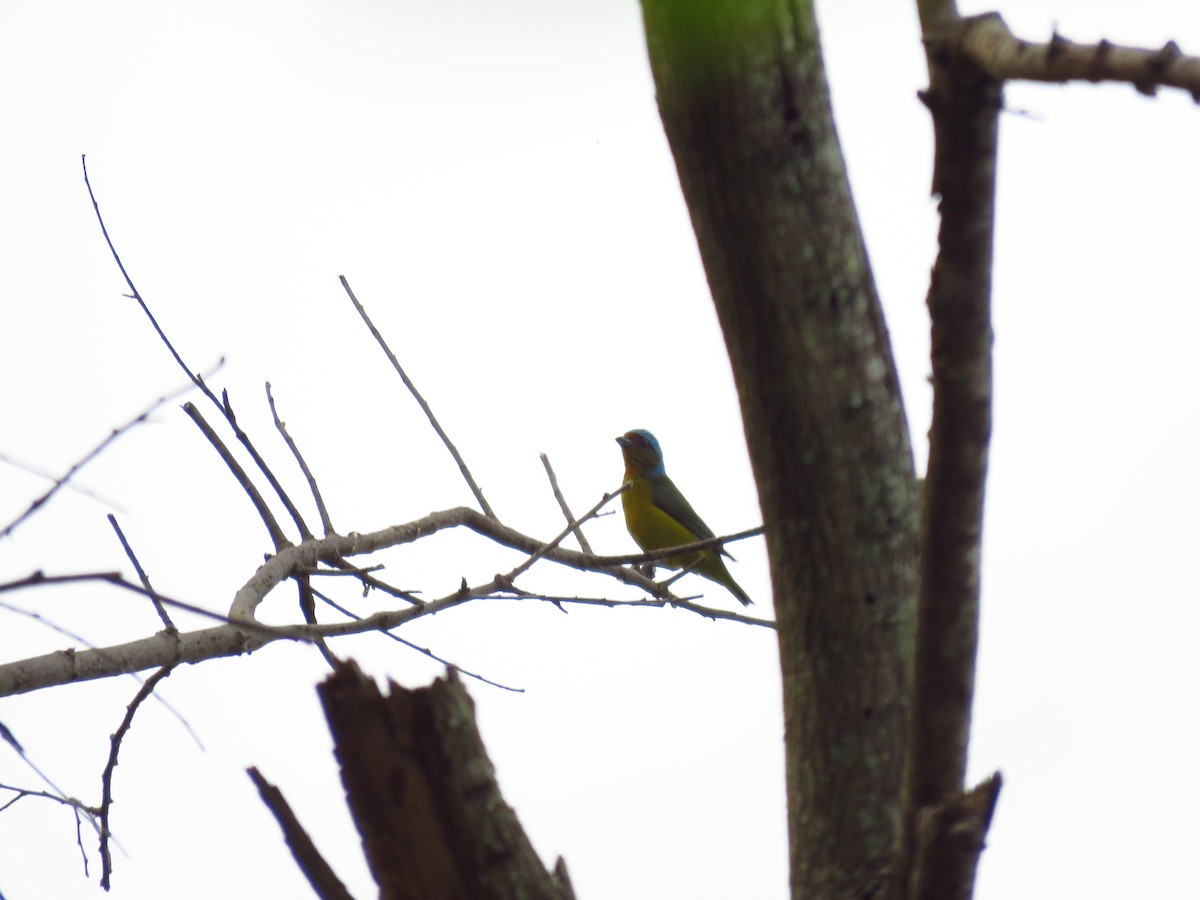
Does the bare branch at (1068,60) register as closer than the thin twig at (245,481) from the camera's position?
Yes

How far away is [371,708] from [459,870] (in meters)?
0.25

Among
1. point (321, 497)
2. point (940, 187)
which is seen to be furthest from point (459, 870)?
point (321, 497)

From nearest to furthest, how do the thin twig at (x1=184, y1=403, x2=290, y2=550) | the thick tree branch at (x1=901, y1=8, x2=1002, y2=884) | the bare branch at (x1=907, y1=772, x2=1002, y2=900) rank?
the thick tree branch at (x1=901, y1=8, x2=1002, y2=884) < the bare branch at (x1=907, y1=772, x2=1002, y2=900) < the thin twig at (x1=184, y1=403, x2=290, y2=550)

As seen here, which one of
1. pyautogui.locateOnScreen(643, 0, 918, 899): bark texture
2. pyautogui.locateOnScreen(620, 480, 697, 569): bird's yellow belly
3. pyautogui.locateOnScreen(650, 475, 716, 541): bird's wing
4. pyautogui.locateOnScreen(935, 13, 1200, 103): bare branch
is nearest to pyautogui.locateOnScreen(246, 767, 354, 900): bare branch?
pyautogui.locateOnScreen(643, 0, 918, 899): bark texture

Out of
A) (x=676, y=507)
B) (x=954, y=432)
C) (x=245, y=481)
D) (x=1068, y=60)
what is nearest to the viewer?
(x=1068, y=60)

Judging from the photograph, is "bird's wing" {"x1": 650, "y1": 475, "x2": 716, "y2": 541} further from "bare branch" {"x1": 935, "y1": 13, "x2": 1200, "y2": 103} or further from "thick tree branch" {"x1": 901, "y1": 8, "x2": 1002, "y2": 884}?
"bare branch" {"x1": 935, "y1": 13, "x2": 1200, "y2": 103}

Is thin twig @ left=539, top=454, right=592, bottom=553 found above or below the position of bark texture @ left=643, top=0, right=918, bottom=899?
above

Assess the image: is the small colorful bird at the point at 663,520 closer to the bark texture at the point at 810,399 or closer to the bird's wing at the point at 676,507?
the bird's wing at the point at 676,507

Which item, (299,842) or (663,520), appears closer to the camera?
(299,842)

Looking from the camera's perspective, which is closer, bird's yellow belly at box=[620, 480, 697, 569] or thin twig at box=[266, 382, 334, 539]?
thin twig at box=[266, 382, 334, 539]

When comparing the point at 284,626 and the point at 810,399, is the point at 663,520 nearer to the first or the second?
the point at 284,626

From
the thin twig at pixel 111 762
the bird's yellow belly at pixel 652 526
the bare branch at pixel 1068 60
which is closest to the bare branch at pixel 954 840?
the bare branch at pixel 1068 60

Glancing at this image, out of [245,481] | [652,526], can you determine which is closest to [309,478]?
[245,481]

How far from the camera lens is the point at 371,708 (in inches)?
62.0
